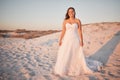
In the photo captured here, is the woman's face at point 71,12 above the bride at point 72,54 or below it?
above

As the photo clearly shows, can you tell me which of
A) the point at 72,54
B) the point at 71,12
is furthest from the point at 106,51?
the point at 71,12

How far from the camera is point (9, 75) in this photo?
16.4 feet

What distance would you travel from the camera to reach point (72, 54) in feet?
16.4

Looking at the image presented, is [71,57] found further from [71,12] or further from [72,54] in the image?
[71,12]

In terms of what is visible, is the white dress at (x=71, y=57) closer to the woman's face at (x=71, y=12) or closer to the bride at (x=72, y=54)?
the bride at (x=72, y=54)

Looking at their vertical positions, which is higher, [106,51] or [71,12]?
[71,12]

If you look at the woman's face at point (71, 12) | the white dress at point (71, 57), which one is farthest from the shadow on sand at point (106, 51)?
the woman's face at point (71, 12)

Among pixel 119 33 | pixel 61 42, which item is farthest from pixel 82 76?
pixel 119 33

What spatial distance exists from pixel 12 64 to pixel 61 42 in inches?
Answer: 94.4

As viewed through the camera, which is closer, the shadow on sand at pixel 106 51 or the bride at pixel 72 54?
the bride at pixel 72 54

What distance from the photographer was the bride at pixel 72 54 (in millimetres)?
4918

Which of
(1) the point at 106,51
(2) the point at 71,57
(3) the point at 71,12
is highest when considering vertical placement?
(3) the point at 71,12

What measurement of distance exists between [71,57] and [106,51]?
3.63 metres

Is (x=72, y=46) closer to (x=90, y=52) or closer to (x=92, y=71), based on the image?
(x=92, y=71)
